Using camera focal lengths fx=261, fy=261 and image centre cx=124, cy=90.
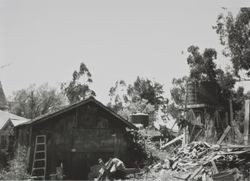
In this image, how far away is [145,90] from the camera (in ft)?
208

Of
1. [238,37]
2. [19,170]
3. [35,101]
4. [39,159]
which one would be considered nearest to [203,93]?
[238,37]

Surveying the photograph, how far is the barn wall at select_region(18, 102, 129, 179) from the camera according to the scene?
17.5 meters

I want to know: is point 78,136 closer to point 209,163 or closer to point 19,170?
point 19,170

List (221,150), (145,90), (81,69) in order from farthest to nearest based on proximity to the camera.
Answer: (145,90) → (81,69) → (221,150)

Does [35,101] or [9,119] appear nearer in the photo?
[9,119]

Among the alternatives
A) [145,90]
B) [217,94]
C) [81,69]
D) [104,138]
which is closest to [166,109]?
[145,90]

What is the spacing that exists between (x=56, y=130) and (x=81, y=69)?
38.9m

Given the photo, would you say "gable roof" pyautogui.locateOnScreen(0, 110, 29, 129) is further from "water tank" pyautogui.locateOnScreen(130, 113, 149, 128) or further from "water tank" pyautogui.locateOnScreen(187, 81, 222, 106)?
"water tank" pyautogui.locateOnScreen(187, 81, 222, 106)

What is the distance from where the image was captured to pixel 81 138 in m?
18.6

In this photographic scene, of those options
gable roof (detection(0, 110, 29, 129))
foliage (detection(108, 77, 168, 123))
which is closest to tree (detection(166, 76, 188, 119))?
foliage (detection(108, 77, 168, 123))

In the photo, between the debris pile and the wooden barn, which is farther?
the wooden barn

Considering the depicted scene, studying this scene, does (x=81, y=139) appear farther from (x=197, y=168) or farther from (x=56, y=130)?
(x=197, y=168)

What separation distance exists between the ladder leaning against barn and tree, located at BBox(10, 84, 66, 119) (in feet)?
113

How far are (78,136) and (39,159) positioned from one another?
3.00 m
